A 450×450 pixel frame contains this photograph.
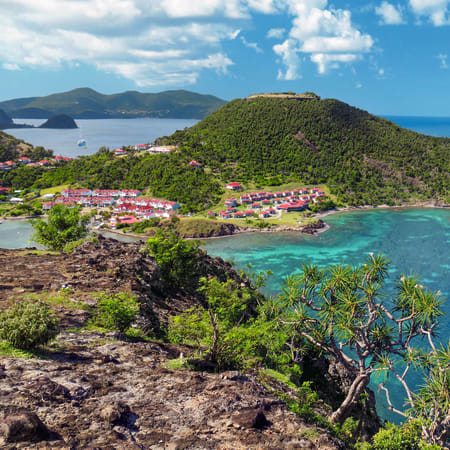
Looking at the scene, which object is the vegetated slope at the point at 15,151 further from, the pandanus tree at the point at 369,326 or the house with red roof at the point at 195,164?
the pandanus tree at the point at 369,326

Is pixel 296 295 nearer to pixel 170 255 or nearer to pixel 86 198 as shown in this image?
pixel 170 255

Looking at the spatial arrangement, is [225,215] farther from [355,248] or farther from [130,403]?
[130,403]

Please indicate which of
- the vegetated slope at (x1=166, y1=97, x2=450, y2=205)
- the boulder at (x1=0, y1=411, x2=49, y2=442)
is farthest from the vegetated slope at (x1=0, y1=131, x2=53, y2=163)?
the boulder at (x1=0, y1=411, x2=49, y2=442)

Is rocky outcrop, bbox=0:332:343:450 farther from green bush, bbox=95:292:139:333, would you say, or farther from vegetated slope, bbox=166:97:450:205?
vegetated slope, bbox=166:97:450:205

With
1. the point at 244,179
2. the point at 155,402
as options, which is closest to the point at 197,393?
the point at 155,402

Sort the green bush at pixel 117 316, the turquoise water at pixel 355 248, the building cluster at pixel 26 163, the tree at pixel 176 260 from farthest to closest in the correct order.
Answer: the building cluster at pixel 26 163
the turquoise water at pixel 355 248
the tree at pixel 176 260
the green bush at pixel 117 316

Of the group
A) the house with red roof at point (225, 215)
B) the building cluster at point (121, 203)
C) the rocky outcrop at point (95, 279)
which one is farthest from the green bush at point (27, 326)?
the house with red roof at point (225, 215)
